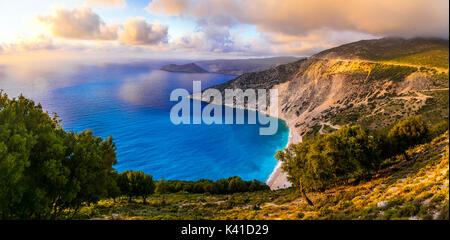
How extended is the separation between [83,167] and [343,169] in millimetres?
19344

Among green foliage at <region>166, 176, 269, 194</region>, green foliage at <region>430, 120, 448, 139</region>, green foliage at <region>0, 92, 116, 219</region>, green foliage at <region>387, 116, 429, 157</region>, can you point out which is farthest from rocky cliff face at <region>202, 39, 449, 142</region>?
green foliage at <region>0, 92, 116, 219</region>

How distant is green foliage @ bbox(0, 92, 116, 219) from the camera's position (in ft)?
19.6

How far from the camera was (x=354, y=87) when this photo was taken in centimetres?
7144

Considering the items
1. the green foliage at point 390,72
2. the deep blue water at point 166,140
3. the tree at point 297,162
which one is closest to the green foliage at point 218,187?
the deep blue water at point 166,140

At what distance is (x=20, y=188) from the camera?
20.1 ft

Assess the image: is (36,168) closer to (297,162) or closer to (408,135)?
(297,162)

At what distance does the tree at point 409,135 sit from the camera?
23.3m

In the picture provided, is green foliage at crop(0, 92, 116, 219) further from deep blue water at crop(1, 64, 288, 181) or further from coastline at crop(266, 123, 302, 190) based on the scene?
deep blue water at crop(1, 64, 288, 181)

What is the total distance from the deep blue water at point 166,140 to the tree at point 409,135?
2431 centimetres

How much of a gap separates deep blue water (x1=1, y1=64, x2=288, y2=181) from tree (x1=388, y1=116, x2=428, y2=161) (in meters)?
24.3

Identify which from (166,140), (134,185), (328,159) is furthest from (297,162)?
(166,140)

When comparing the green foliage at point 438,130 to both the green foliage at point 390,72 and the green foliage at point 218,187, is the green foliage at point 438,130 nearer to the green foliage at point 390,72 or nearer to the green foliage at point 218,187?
the green foliage at point 218,187

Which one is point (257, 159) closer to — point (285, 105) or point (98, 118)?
point (285, 105)
